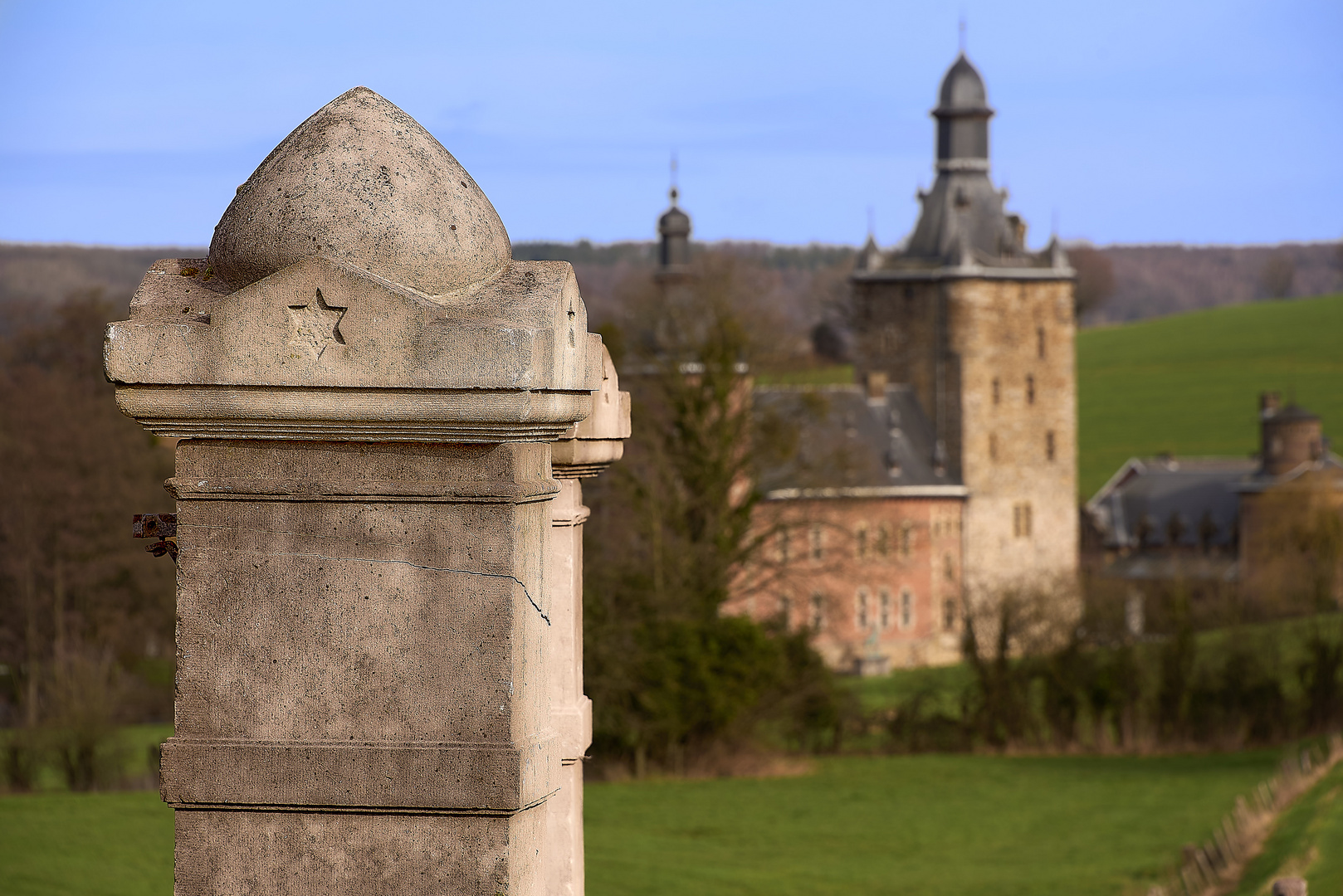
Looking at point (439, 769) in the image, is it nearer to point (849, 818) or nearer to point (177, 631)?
point (177, 631)

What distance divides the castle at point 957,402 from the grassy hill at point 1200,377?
2275cm

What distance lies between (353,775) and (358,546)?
1.16 ft

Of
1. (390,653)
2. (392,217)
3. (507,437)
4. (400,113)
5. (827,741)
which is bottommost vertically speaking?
(827,741)

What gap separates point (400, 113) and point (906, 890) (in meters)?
17.1

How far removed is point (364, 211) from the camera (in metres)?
2.65

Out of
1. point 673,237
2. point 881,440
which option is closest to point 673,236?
point 673,237

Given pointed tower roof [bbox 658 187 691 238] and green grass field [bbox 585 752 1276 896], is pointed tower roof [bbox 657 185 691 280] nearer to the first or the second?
pointed tower roof [bbox 658 187 691 238]

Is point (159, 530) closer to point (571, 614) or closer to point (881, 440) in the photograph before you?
point (571, 614)

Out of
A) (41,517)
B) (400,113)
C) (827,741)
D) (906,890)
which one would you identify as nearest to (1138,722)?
(827,741)

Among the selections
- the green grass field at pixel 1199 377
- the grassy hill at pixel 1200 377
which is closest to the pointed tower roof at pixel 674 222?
the green grass field at pixel 1199 377

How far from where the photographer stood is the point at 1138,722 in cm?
3100

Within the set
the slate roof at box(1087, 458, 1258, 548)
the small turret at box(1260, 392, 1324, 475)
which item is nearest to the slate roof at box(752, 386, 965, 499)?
the slate roof at box(1087, 458, 1258, 548)

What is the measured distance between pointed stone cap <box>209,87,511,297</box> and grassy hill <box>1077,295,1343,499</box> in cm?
8247

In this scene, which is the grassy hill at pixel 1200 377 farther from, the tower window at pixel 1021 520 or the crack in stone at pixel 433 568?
the crack in stone at pixel 433 568
